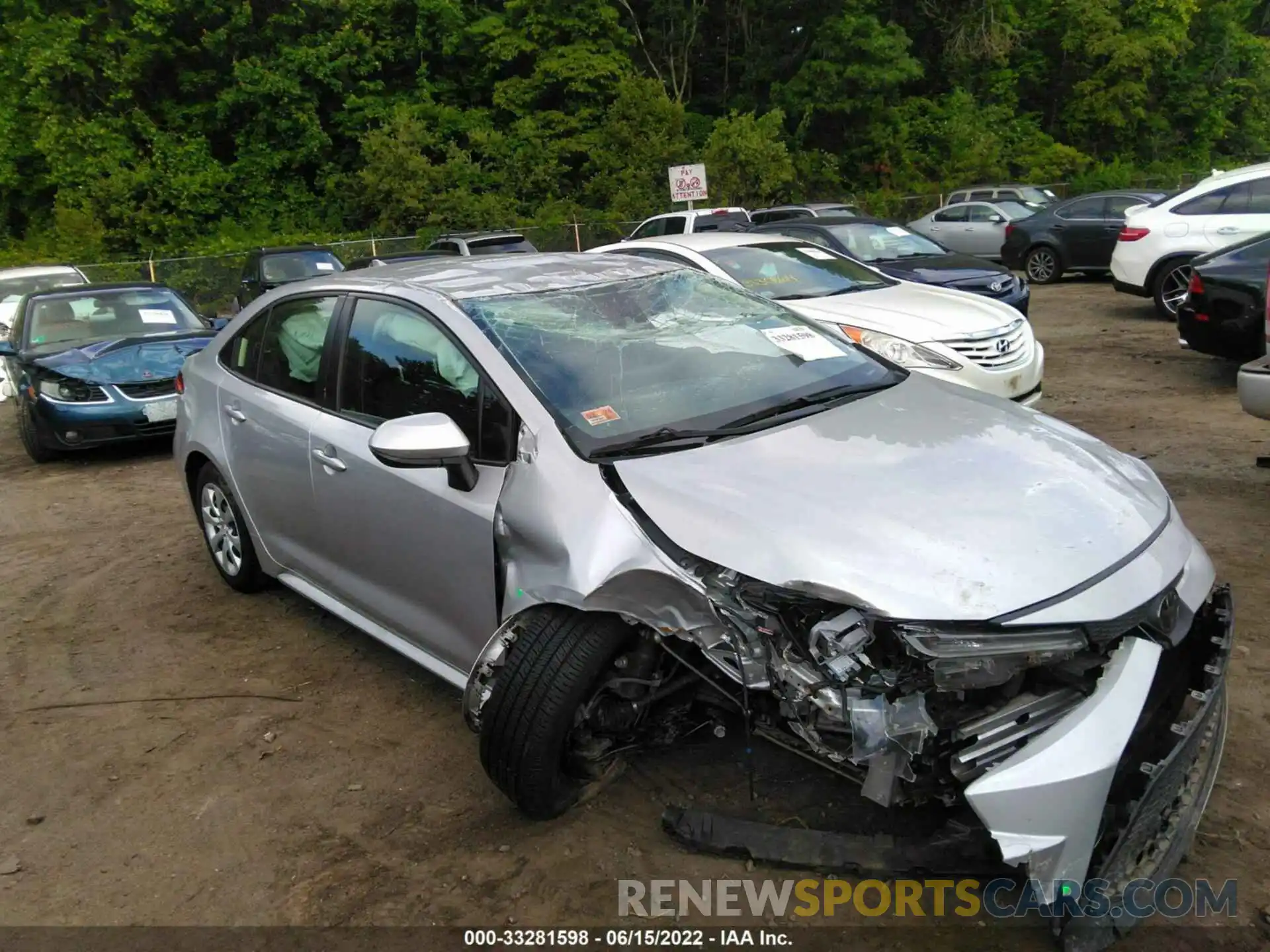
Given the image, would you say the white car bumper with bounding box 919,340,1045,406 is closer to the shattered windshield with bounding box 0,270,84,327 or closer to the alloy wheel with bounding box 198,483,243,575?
the alloy wheel with bounding box 198,483,243,575

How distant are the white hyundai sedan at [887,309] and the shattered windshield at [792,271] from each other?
0.4 inches

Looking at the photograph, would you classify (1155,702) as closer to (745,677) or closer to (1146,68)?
(745,677)

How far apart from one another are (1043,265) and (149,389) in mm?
13702

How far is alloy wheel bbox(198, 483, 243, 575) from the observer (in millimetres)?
4965

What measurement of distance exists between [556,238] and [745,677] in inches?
944

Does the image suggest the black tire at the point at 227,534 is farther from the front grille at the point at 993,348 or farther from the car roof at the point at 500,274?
the front grille at the point at 993,348

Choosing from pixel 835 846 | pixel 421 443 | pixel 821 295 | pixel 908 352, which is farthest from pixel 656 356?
pixel 821 295

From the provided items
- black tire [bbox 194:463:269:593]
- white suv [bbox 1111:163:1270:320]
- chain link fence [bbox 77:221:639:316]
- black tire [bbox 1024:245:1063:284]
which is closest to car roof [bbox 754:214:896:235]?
white suv [bbox 1111:163:1270:320]

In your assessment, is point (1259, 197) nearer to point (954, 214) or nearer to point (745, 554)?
point (954, 214)

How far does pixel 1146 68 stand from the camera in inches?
1363

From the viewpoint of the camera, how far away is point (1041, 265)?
16.2 m

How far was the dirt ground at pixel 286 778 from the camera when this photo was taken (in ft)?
9.42

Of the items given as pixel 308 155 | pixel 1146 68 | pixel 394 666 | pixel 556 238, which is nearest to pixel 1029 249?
pixel 556 238

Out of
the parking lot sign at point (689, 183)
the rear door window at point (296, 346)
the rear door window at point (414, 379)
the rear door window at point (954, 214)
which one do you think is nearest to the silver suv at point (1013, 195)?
the rear door window at point (954, 214)
